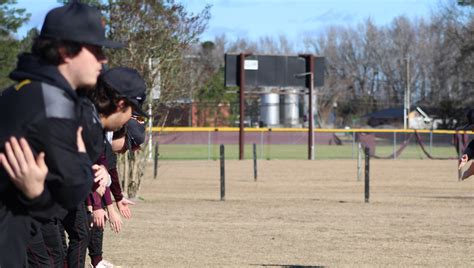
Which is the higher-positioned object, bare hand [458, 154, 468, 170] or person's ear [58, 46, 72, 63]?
person's ear [58, 46, 72, 63]

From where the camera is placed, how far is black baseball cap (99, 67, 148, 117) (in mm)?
5711

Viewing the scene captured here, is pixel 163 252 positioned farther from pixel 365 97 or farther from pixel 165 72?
pixel 365 97

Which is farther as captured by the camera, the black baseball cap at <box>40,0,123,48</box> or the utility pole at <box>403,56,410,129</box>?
the utility pole at <box>403,56,410,129</box>

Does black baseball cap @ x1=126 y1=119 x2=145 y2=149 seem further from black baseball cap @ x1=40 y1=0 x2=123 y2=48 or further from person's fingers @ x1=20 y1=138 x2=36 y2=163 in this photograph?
person's fingers @ x1=20 y1=138 x2=36 y2=163

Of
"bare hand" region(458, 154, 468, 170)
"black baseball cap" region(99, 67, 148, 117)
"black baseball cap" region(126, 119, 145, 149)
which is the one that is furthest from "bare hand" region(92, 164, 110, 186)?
"bare hand" region(458, 154, 468, 170)

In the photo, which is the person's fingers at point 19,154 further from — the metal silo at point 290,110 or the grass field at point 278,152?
the metal silo at point 290,110

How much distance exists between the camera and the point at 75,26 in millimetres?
4094

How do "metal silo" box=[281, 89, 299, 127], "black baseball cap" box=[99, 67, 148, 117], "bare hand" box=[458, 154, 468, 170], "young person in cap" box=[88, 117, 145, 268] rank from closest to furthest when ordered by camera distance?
"black baseball cap" box=[99, 67, 148, 117] < "young person in cap" box=[88, 117, 145, 268] < "bare hand" box=[458, 154, 468, 170] < "metal silo" box=[281, 89, 299, 127]

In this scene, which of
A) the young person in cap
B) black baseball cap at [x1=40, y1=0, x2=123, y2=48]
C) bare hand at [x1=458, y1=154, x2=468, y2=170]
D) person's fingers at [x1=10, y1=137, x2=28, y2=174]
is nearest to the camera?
person's fingers at [x1=10, y1=137, x2=28, y2=174]

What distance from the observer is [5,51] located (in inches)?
1935

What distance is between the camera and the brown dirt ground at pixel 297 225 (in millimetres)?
11117

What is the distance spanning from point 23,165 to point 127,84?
6.06 feet

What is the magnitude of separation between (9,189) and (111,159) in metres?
3.32

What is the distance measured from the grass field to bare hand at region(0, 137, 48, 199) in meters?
38.4
